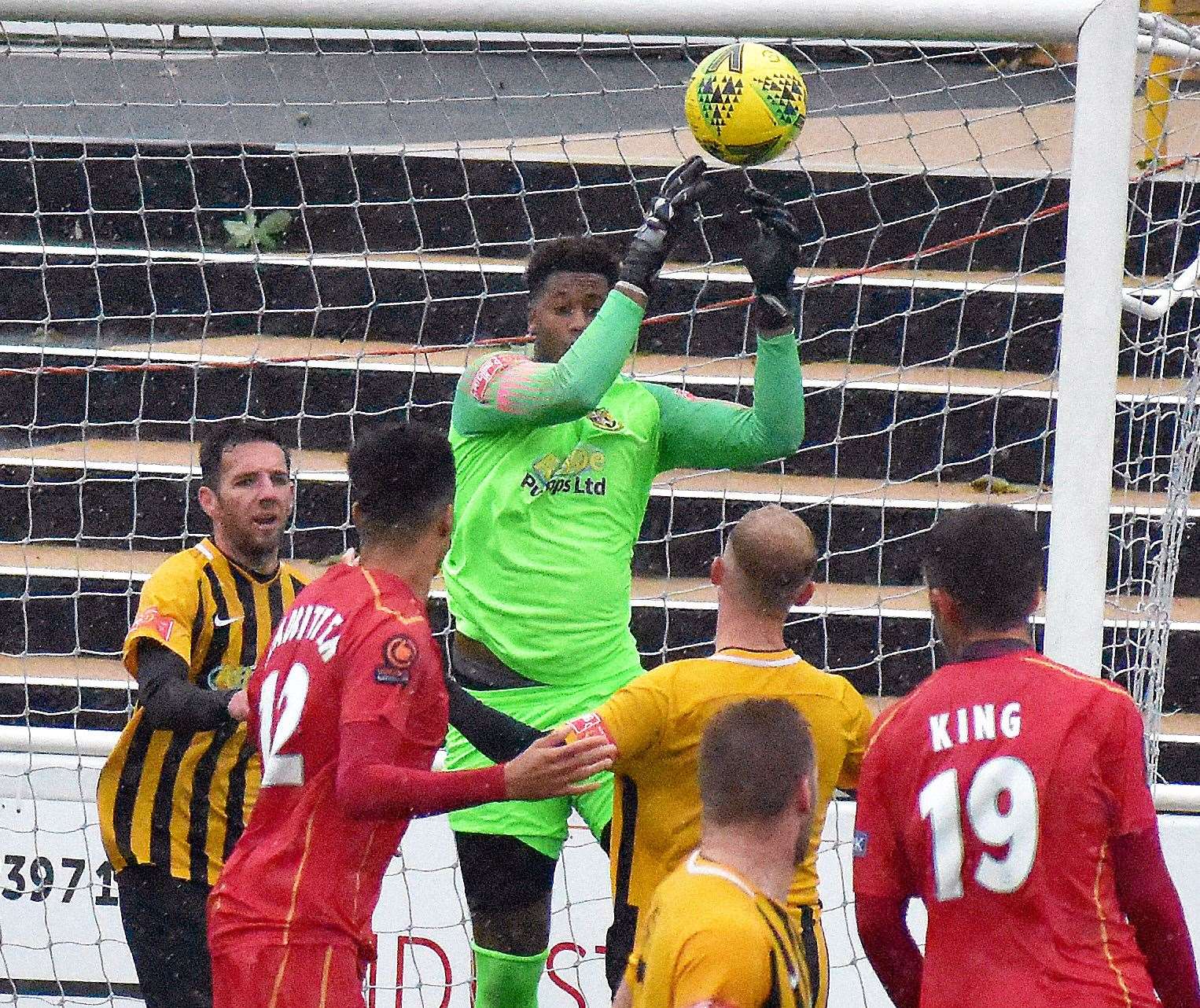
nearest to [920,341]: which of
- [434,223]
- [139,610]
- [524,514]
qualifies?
[434,223]

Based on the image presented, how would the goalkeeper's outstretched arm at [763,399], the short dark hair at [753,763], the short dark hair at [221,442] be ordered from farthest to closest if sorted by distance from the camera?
the short dark hair at [221,442]
the goalkeeper's outstretched arm at [763,399]
the short dark hair at [753,763]

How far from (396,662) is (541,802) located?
3.55 ft

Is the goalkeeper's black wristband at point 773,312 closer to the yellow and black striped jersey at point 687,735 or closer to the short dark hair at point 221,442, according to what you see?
the yellow and black striped jersey at point 687,735

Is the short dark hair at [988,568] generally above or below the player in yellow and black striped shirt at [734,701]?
above

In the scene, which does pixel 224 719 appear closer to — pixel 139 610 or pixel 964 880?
pixel 139 610

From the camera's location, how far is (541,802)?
382 cm

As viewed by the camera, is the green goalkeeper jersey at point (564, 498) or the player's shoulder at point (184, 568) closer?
the player's shoulder at point (184, 568)

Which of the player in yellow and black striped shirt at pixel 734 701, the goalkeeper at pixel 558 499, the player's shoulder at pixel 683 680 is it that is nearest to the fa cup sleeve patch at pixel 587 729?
the player in yellow and black striped shirt at pixel 734 701

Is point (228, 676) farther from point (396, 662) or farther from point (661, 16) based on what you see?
point (661, 16)

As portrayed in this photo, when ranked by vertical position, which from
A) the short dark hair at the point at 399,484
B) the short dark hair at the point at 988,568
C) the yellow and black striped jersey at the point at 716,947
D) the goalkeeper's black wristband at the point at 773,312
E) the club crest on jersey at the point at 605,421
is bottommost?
the yellow and black striped jersey at the point at 716,947

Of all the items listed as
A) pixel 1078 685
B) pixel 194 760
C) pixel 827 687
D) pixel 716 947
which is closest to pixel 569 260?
pixel 827 687

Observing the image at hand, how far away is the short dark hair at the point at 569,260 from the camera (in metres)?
3.93

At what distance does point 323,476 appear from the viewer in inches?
268

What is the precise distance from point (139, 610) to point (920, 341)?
4.10 meters
